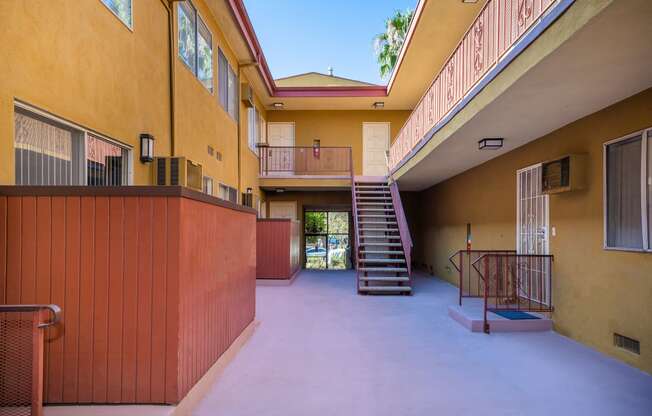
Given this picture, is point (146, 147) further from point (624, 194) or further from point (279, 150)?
point (279, 150)

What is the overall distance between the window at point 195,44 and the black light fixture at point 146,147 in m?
2.09

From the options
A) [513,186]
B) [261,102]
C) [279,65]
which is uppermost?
[279,65]

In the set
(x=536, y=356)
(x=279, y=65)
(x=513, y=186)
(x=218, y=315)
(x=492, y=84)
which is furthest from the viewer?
(x=279, y=65)

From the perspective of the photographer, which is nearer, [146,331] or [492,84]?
[146,331]

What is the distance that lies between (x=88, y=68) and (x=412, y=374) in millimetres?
4901

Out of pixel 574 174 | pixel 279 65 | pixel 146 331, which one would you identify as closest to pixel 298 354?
pixel 146 331

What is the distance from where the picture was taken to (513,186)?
23.2 ft

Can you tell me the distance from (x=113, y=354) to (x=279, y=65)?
38.5 m

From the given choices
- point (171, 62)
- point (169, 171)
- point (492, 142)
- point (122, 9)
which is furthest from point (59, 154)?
point (492, 142)

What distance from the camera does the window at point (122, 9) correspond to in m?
4.64

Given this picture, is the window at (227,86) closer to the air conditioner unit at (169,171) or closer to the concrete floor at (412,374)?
the air conditioner unit at (169,171)

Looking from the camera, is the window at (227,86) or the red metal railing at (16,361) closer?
the red metal railing at (16,361)

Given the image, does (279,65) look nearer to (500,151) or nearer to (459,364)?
(500,151)

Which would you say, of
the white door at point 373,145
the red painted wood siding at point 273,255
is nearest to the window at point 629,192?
the red painted wood siding at point 273,255
